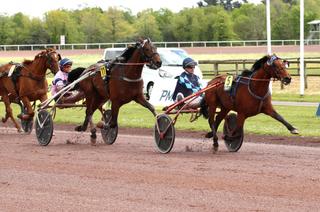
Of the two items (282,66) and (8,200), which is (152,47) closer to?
(282,66)

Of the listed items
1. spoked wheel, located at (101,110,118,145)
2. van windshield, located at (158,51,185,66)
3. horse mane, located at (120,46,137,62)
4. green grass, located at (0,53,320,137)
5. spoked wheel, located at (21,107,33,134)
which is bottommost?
green grass, located at (0,53,320,137)

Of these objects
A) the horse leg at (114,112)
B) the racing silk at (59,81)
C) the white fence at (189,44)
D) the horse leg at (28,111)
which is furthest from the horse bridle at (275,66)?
the white fence at (189,44)

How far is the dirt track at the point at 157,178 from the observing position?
788 cm

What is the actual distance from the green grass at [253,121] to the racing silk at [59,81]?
10.1 feet

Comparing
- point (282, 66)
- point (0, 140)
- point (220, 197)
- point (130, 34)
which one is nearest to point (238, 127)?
point (282, 66)

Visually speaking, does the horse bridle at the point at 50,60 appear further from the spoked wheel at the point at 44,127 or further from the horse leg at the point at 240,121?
the horse leg at the point at 240,121

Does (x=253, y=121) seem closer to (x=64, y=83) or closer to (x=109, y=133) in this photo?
(x=64, y=83)

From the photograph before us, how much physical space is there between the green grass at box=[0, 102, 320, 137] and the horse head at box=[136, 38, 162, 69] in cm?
370

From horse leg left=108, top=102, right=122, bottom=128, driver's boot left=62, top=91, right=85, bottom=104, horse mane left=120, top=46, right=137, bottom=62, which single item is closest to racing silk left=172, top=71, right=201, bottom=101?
horse mane left=120, top=46, right=137, bottom=62

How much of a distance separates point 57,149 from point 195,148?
2239mm

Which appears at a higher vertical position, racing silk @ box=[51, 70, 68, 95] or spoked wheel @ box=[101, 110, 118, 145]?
racing silk @ box=[51, 70, 68, 95]

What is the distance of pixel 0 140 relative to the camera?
1505cm

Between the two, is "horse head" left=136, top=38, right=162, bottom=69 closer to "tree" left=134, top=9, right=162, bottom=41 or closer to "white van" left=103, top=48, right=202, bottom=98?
"white van" left=103, top=48, right=202, bottom=98

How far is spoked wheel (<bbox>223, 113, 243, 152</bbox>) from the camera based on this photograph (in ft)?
39.6
